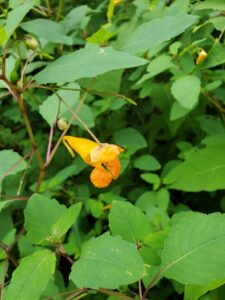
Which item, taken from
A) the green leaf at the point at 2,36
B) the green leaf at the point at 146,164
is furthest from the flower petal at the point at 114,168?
the green leaf at the point at 146,164

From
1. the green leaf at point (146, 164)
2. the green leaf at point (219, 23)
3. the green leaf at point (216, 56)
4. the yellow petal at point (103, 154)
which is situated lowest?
the green leaf at point (146, 164)

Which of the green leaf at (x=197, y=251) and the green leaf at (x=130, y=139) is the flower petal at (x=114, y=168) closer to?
the green leaf at (x=197, y=251)

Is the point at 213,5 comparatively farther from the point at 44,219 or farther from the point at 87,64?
the point at 44,219

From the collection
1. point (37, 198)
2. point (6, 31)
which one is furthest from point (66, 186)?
point (6, 31)

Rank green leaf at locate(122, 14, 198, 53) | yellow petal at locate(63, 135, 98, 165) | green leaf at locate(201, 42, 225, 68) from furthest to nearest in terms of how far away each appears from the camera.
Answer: green leaf at locate(201, 42, 225, 68) < yellow petal at locate(63, 135, 98, 165) < green leaf at locate(122, 14, 198, 53)

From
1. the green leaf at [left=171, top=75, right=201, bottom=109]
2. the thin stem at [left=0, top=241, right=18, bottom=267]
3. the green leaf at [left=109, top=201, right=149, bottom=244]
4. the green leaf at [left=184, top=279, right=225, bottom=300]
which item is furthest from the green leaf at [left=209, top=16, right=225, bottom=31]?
the thin stem at [left=0, top=241, right=18, bottom=267]

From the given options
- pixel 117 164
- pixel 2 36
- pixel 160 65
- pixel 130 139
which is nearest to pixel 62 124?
pixel 117 164

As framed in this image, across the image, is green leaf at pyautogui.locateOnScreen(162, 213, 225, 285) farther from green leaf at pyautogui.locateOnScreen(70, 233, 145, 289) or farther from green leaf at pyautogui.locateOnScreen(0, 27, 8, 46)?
green leaf at pyautogui.locateOnScreen(0, 27, 8, 46)
